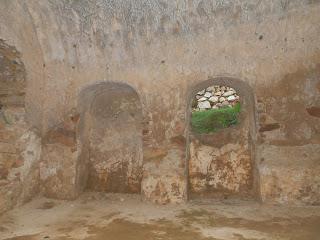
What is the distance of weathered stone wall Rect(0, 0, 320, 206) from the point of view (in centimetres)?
390

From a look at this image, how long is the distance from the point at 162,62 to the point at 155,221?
6.83 feet

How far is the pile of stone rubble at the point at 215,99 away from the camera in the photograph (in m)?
7.32

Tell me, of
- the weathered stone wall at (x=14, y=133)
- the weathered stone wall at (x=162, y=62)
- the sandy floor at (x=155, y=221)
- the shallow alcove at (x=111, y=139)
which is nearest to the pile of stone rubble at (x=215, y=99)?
the shallow alcove at (x=111, y=139)

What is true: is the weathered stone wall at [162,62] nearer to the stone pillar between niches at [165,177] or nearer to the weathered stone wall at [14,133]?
the stone pillar between niches at [165,177]

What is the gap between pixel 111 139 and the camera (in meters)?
4.84

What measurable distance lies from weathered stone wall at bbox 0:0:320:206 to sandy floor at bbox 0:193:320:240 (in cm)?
29

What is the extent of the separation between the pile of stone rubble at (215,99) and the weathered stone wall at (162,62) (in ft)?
10.4

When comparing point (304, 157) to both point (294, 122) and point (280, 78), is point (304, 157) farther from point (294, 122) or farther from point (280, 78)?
point (280, 78)

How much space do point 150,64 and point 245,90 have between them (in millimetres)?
1384

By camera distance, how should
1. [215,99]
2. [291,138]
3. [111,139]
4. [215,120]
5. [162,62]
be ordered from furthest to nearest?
[215,99]
[215,120]
[111,139]
[162,62]
[291,138]

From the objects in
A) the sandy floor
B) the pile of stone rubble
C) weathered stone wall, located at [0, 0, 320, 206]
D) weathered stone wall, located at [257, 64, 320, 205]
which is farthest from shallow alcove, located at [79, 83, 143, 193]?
the pile of stone rubble

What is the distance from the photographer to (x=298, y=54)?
154 inches

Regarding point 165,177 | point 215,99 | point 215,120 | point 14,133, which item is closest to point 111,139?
point 165,177

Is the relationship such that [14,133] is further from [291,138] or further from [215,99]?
[215,99]
